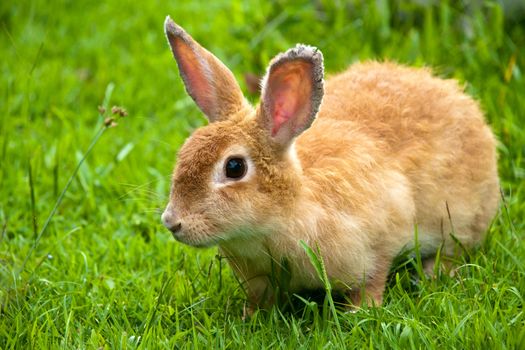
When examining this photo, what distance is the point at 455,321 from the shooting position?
354 cm

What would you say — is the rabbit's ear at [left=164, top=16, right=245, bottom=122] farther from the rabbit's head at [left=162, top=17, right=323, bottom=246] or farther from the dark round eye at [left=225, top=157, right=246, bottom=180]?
the dark round eye at [left=225, top=157, right=246, bottom=180]

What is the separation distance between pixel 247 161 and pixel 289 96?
13.7 inches

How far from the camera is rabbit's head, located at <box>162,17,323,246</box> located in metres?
3.59

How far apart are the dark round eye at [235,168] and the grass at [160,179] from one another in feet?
1.96

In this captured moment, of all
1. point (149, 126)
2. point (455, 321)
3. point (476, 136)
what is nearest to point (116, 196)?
point (149, 126)

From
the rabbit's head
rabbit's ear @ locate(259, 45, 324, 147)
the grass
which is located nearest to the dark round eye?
the rabbit's head

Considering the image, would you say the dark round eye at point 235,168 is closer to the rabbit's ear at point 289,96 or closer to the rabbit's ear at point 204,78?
the rabbit's ear at point 289,96

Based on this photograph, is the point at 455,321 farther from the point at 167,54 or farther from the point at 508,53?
the point at 167,54

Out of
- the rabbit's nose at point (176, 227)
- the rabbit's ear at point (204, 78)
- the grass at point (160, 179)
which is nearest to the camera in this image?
the rabbit's nose at point (176, 227)

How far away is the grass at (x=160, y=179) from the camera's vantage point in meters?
3.70

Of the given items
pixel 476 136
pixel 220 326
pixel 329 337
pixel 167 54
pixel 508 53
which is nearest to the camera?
pixel 329 337

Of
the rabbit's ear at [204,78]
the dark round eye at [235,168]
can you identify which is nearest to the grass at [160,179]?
the dark round eye at [235,168]

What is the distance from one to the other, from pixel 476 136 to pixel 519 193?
63 centimetres

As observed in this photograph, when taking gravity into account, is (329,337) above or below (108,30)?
below
